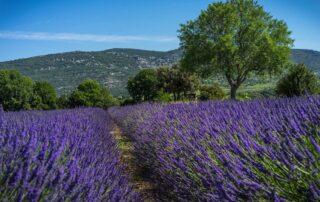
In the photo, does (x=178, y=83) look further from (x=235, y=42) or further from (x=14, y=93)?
(x=14, y=93)

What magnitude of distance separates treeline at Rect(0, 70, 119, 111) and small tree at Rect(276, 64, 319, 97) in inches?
1352

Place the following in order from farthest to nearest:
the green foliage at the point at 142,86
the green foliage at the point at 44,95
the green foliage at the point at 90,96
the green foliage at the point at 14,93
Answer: the green foliage at the point at 142,86 → the green foliage at the point at 90,96 → the green foliage at the point at 44,95 → the green foliage at the point at 14,93

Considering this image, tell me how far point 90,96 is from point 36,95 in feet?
25.6

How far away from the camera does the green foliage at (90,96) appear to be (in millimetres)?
53294

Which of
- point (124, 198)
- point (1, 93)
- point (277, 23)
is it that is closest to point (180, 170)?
point (124, 198)

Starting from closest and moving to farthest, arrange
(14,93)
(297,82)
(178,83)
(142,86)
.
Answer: (297,82), (178,83), (14,93), (142,86)

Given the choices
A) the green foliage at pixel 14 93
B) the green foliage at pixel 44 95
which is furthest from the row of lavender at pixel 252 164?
the green foliage at pixel 44 95

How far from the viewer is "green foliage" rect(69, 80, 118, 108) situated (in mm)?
53294

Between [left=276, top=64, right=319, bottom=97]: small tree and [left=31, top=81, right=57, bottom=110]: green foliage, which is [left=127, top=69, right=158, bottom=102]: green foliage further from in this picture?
[left=276, top=64, right=319, bottom=97]: small tree

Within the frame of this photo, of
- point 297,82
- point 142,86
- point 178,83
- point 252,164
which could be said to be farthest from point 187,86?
point 252,164

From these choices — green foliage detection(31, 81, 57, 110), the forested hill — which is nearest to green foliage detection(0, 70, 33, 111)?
green foliage detection(31, 81, 57, 110)

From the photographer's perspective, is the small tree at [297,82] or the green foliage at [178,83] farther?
the green foliage at [178,83]

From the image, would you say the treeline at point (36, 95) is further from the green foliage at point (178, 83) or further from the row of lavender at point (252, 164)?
the row of lavender at point (252, 164)

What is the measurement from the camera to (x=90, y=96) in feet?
186
